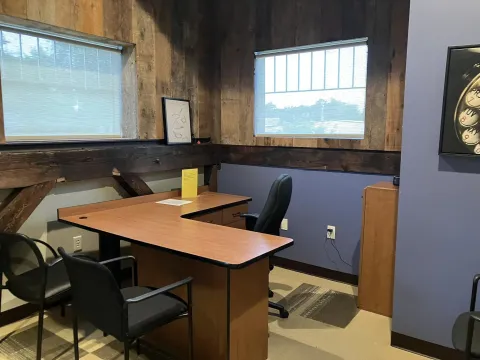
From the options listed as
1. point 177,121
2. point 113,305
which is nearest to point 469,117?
point 113,305

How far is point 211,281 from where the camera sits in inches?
83.2

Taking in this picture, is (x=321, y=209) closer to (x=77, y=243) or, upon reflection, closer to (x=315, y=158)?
(x=315, y=158)

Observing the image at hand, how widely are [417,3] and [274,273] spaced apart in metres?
2.48

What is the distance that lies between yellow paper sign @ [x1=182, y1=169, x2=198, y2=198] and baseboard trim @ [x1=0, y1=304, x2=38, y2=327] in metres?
1.46

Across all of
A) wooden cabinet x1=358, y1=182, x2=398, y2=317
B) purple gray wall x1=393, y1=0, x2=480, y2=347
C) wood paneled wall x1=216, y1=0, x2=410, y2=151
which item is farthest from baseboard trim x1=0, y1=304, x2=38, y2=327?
purple gray wall x1=393, y1=0, x2=480, y2=347

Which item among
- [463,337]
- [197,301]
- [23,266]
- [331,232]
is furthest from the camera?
[331,232]

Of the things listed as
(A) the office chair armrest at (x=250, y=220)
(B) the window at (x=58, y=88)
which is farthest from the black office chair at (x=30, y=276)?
(A) the office chair armrest at (x=250, y=220)

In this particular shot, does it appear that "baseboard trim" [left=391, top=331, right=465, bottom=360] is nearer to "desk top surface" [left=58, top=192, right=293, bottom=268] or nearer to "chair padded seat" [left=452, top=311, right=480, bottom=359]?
"chair padded seat" [left=452, top=311, right=480, bottom=359]

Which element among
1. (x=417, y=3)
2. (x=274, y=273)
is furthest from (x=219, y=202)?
(x=417, y=3)

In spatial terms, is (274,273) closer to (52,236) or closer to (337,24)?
(52,236)

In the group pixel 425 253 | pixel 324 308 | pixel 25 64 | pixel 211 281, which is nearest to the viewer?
pixel 211 281

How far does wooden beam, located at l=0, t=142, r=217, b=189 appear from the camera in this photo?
2609mm

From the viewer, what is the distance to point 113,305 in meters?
1.68

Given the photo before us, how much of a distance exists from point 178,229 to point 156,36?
198 centimetres
